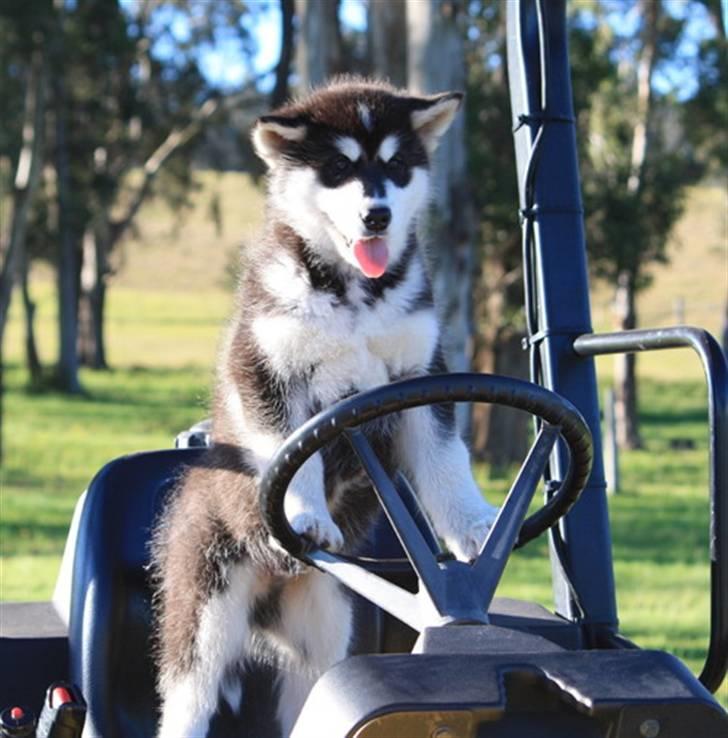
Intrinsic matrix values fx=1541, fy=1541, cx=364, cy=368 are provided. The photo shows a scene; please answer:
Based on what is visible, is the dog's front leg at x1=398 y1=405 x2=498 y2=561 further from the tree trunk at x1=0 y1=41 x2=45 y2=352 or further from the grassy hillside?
the tree trunk at x1=0 y1=41 x2=45 y2=352

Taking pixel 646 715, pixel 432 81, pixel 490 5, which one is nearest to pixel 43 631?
pixel 646 715

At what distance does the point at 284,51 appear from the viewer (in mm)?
15156

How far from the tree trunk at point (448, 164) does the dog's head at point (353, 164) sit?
7.15 meters

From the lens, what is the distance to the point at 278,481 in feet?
8.89

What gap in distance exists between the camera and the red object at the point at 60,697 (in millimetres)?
2842

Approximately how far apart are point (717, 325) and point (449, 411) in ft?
103

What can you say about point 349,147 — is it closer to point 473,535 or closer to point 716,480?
point 473,535

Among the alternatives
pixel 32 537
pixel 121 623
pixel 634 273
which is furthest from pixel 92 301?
pixel 121 623

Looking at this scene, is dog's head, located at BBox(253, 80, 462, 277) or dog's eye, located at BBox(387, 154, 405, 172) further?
dog's eye, located at BBox(387, 154, 405, 172)

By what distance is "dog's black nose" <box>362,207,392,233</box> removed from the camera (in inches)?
128

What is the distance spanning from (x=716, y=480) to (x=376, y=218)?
3.27 ft

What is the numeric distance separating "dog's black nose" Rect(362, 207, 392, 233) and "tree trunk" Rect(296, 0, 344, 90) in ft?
29.7

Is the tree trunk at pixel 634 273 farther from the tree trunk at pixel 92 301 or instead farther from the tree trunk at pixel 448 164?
the tree trunk at pixel 92 301

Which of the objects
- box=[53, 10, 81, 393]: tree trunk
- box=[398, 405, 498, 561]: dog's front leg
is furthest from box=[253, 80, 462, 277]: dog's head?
box=[53, 10, 81, 393]: tree trunk
